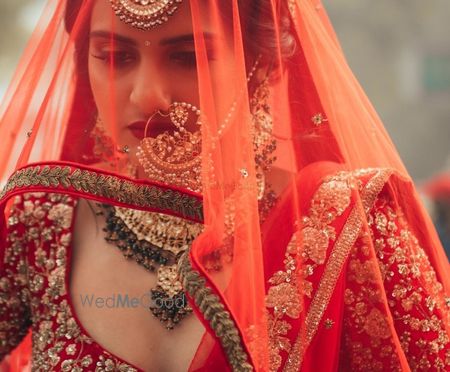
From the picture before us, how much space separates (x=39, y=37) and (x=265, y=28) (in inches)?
11.1

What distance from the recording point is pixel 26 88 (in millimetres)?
929

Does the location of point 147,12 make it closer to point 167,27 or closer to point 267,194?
point 167,27

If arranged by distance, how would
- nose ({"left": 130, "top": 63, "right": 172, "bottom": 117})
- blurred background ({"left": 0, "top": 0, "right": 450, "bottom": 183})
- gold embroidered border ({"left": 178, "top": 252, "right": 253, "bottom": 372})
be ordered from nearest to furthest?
gold embroidered border ({"left": 178, "top": 252, "right": 253, "bottom": 372}), nose ({"left": 130, "top": 63, "right": 172, "bottom": 117}), blurred background ({"left": 0, "top": 0, "right": 450, "bottom": 183})

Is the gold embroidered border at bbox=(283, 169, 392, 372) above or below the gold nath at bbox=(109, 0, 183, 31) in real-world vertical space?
below

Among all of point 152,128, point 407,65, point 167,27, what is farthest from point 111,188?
point 407,65

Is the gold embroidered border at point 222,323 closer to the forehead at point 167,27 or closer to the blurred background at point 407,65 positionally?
the forehead at point 167,27

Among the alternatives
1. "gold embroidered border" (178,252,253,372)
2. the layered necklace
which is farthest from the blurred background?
"gold embroidered border" (178,252,253,372)

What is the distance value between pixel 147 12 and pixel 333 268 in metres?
0.36

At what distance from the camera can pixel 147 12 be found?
869mm

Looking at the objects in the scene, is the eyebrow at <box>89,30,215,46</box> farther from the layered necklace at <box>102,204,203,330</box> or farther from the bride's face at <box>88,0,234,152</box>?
the layered necklace at <box>102,204,203,330</box>

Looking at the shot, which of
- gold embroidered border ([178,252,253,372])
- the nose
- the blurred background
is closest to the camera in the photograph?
gold embroidered border ([178,252,253,372])

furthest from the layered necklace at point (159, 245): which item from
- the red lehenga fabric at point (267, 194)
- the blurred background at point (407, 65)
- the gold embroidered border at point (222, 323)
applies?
the blurred background at point (407, 65)

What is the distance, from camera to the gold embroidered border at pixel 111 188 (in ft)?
2.89

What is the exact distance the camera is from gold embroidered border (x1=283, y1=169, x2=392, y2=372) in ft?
2.71
